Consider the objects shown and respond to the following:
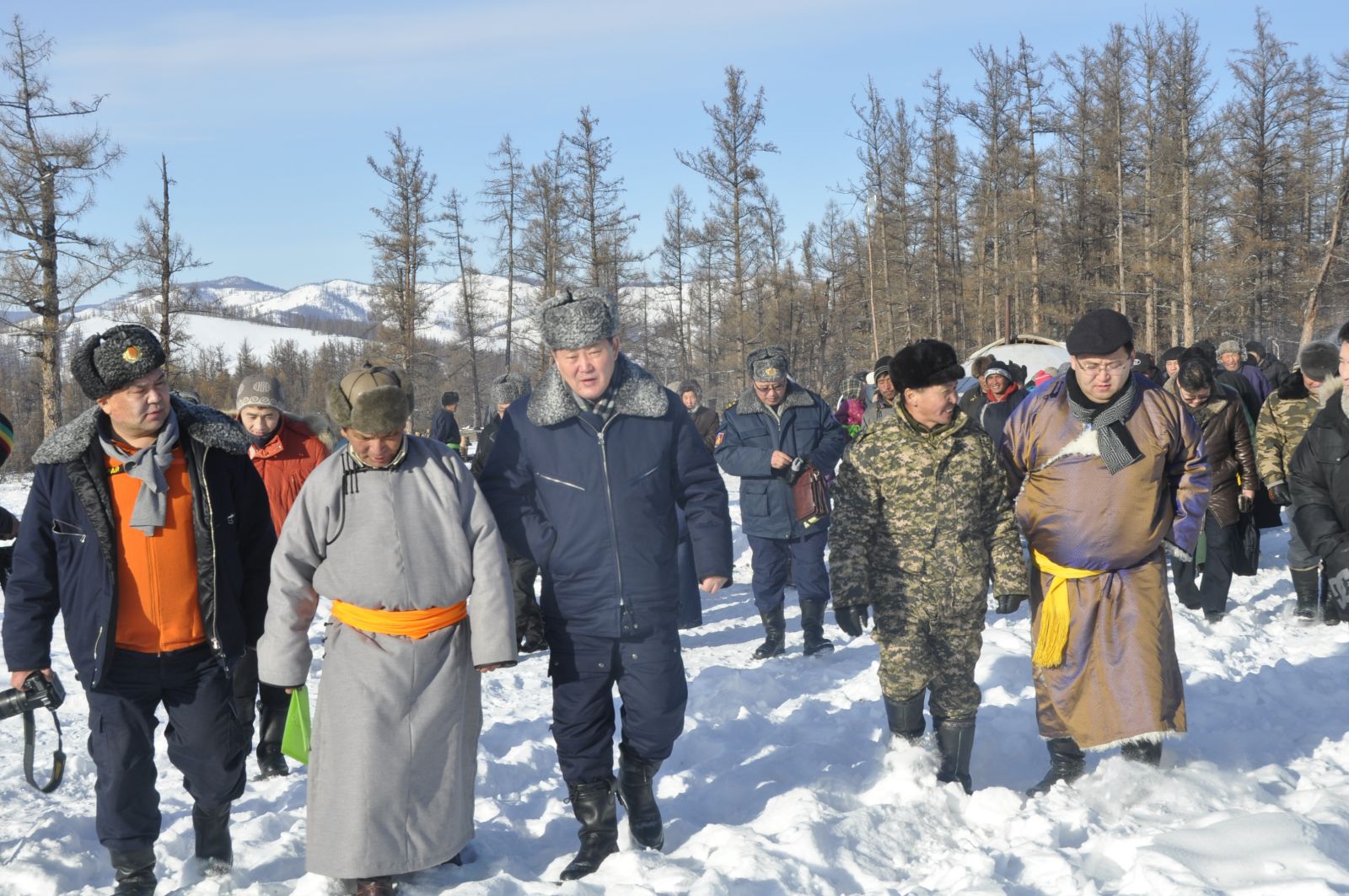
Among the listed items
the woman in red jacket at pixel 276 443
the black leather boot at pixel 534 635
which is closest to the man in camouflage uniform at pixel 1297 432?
the black leather boot at pixel 534 635

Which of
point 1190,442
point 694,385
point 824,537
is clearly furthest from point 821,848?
point 694,385

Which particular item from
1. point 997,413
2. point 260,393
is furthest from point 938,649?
point 997,413

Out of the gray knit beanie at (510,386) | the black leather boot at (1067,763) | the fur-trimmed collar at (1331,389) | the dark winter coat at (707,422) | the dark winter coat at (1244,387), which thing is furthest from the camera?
the dark winter coat at (707,422)

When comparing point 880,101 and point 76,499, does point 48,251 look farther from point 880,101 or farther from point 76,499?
point 76,499

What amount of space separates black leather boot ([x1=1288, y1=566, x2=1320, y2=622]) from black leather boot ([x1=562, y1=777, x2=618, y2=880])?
20.0 ft

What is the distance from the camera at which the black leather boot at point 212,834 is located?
367 cm

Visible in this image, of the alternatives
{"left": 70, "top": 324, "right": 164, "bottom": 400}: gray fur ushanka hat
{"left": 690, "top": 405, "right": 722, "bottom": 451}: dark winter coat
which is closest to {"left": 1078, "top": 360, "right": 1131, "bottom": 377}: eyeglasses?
{"left": 70, "top": 324, "right": 164, "bottom": 400}: gray fur ushanka hat

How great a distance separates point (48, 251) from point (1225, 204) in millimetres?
33644

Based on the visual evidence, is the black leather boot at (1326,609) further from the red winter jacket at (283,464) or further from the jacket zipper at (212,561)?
the jacket zipper at (212,561)

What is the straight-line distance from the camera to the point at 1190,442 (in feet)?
13.8

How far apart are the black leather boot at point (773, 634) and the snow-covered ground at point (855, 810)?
80cm

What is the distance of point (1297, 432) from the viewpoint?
728 centimetres

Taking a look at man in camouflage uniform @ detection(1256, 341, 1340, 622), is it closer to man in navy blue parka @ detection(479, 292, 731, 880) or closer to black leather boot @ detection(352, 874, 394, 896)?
Result: man in navy blue parka @ detection(479, 292, 731, 880)

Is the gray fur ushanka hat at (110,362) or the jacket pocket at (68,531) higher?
the gray fur ushanka hat at (110,362)
